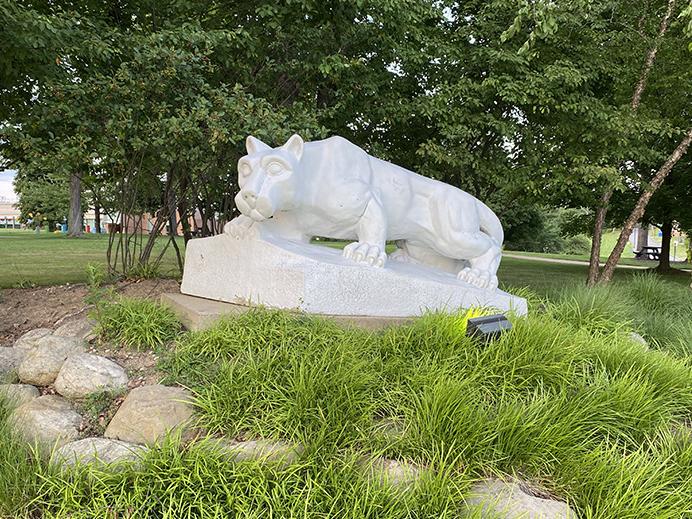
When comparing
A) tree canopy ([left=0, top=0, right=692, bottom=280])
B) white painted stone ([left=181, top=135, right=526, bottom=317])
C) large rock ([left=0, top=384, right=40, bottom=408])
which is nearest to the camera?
large rock ([left=0, top=384, right=40, bottom=408])

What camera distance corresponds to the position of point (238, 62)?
6742 mm

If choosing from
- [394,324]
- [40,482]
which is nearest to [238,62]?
[394,324]

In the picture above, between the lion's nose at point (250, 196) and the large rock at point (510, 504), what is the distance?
7.95ft

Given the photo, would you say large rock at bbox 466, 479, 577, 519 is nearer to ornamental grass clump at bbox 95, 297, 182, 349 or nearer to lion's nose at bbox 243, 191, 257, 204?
ornamental grass clump at bbox 95, 297, 182, 349

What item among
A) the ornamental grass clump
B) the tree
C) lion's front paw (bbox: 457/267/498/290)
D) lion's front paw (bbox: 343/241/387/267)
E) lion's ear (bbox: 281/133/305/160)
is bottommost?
the tree

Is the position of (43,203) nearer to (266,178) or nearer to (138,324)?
(138,324)

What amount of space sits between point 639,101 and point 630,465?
8.36 meters

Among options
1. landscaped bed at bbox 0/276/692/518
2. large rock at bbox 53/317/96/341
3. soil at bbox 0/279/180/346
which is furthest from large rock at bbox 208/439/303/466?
soil at bbox 0/279/180/346

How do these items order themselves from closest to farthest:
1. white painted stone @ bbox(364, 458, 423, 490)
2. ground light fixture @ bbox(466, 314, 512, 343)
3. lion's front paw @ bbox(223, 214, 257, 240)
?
white painted stone @ bbox(364, 458, 423, 490)
ground light fixture @ bbox(466, 314, 512, 343)
lion's front paw @ bbox(223, 214, 257, 240)

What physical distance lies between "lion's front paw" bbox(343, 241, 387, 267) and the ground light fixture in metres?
1.02

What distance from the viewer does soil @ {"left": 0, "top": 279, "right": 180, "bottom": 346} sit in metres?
5.15

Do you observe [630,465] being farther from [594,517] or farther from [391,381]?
[391,381]

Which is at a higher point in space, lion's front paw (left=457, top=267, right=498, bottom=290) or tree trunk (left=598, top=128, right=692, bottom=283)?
tree trunk (left=598, top=128, right=692, bottom=283)

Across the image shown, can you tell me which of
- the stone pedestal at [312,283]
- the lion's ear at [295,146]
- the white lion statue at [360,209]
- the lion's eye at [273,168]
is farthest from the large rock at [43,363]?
the lion's ear at [295,146]
